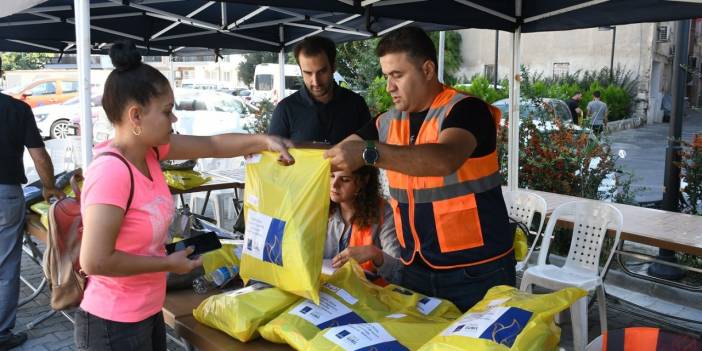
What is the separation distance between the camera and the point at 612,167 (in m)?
5.79

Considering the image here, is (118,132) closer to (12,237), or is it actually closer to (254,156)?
(254,156)

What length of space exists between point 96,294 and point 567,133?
5.09 metres

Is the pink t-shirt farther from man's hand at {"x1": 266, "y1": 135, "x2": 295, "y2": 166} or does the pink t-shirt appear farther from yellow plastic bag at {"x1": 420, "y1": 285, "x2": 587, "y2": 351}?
yellow plastic bag at {"x1": 420, "y1": 285, "x2": 587, "y2": 351}

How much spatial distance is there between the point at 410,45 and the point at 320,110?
57.4 inches

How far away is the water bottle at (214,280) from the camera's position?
2300 mm

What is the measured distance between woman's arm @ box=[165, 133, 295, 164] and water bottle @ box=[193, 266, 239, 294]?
55 cm

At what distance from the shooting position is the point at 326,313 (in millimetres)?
1695

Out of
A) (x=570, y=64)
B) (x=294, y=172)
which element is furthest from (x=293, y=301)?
(x=570, y=64)

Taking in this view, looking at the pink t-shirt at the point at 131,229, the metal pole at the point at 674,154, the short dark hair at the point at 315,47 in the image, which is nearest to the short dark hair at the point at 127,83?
the pink t-shirt at the point at 131,229

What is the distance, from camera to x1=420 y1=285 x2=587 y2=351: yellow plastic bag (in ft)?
4.40

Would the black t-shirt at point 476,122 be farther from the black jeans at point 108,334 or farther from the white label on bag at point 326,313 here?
the black jeans at point 108,334

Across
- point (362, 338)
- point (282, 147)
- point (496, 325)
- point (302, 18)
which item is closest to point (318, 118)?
point (282, 147)

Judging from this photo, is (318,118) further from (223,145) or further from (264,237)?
(264,237)

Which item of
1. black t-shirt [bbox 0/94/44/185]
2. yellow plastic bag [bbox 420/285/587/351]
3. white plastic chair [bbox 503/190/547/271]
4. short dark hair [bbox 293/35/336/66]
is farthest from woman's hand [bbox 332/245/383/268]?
black t-shirt [bbox 0/94/44/185]
